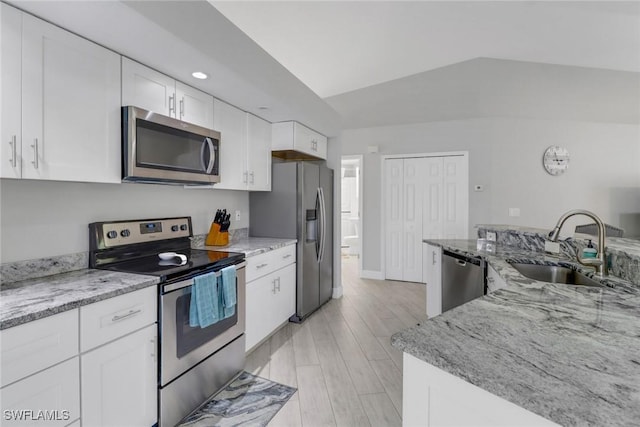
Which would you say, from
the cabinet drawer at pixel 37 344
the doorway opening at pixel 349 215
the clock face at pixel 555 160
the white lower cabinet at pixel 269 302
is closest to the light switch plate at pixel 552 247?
the white lower cabinet at pixel 269 302

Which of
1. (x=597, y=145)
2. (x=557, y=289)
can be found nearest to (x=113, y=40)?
(x=557, y=289)

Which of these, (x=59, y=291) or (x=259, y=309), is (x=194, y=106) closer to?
(x=59, y=291)

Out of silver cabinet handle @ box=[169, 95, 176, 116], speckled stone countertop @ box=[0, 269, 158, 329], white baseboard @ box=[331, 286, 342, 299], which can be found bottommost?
white baseboard @ box=[331, 286, 342, 299]

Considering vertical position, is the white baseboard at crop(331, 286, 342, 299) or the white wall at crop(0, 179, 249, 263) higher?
the white wall at crop(0, 179, 249, 263)

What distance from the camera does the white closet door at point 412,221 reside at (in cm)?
491

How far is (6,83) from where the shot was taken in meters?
1.28

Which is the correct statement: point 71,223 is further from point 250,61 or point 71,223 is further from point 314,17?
point 314,17

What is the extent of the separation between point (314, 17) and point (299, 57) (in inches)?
26.2

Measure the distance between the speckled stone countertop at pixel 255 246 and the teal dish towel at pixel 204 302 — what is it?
1.51 feet

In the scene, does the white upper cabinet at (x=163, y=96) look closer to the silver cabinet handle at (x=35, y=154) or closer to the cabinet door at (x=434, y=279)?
the silver cabinet handle at (x=35, y=154)

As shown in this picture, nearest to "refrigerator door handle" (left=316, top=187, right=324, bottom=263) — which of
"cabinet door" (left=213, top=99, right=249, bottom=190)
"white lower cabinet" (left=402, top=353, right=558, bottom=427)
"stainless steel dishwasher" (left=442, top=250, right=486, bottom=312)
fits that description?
"cabinet door" (left=213, top=99, right=249, bottom=190)

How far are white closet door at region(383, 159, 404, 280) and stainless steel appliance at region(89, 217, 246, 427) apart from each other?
329 centimetres

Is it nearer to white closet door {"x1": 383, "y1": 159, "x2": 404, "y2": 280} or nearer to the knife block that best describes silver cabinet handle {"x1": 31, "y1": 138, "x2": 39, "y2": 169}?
the knife block

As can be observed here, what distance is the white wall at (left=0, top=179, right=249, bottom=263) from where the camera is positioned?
1.55 m
